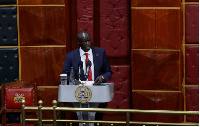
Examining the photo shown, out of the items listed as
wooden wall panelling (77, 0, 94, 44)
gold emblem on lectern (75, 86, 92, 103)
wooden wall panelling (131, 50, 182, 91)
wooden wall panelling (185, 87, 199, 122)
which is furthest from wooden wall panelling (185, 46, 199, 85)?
gold emblem on lectern (75, 86, 92, 103)

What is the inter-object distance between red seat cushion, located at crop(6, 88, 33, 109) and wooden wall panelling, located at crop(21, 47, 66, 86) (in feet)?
1.87

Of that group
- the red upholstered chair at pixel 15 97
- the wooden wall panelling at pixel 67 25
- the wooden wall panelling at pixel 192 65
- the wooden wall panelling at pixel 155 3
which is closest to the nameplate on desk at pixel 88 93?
the red upholstered chair at pixel 15 97

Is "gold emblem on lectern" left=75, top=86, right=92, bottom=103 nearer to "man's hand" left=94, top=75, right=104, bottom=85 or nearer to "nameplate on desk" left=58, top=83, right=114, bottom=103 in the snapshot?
"nameplate on desk" left=58, top=83, right=114, bottom=103

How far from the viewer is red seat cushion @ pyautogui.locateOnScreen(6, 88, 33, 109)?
17.0 feet

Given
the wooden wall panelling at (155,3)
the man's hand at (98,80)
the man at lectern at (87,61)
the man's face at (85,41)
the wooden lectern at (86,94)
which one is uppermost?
the wooden wall panelling at (155,3)

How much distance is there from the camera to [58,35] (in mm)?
5680

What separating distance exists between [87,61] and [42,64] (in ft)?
5.11

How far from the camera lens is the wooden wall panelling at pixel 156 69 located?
560 cm

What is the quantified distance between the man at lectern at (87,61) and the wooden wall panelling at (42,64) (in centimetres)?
115

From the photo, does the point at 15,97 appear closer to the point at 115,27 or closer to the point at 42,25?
the point at 42,25

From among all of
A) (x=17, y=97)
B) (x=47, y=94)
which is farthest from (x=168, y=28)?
(x=17, y=97)

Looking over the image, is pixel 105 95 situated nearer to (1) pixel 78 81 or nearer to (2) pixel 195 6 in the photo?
(1) pixel 78 81

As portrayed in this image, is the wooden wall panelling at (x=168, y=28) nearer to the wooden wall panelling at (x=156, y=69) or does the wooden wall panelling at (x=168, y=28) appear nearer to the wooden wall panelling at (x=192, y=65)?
the wooden wall panelling at (x=156, y=69)

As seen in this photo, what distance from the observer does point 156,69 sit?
5.62 m
